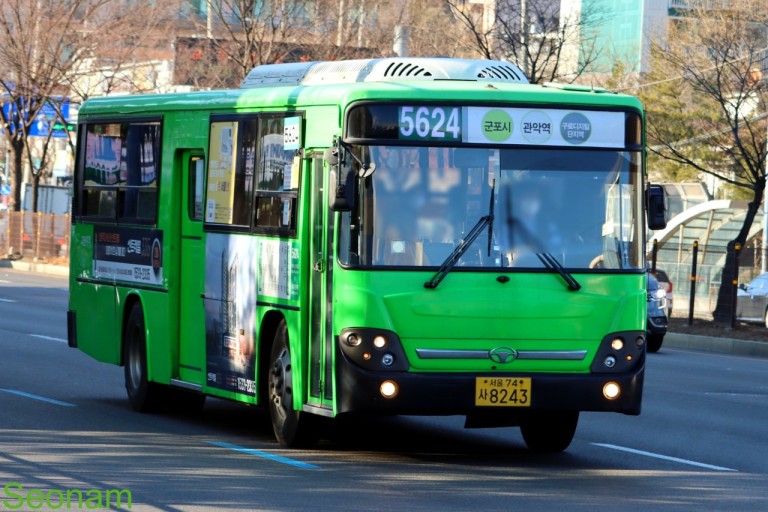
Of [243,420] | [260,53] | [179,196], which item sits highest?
[260,53]

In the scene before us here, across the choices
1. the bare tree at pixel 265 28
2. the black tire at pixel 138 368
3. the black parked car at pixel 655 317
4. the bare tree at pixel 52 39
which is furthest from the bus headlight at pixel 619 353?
the bare tree at pixel 52 39

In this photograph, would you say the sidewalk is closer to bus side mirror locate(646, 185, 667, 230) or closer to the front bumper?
bus side mirror locate(646, 185, 667, 230)

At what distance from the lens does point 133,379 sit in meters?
14.7

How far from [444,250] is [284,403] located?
1855 mm

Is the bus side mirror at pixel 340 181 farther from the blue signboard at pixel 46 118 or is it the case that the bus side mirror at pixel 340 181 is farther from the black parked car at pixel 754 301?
the blue signboard at pixel 46 118

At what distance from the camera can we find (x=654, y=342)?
1036 inches

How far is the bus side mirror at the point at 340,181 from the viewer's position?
1063 centimetres

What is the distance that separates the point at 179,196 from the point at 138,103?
4.37 feet

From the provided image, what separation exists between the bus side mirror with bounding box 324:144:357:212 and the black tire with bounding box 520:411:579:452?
2.52 meters

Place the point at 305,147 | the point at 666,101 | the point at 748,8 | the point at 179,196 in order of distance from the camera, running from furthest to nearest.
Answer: the point at 666,101, the point at 748,8, the point at 179,196, the point at 305,147

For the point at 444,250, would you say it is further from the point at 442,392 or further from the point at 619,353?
the point at 619,353

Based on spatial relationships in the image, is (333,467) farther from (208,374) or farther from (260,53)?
(260,53)

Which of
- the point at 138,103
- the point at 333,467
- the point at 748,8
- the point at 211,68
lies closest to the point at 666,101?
the point at 211,68

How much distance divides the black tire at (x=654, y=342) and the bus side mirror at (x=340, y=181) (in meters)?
16.0
